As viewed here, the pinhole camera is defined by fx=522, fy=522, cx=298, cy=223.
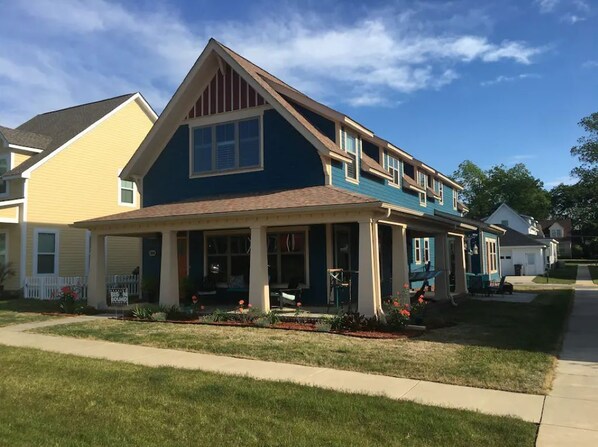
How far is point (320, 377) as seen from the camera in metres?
7.64

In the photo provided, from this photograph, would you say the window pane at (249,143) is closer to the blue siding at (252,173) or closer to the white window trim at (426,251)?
the blue siding at (252,173)

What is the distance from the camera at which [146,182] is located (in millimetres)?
19328

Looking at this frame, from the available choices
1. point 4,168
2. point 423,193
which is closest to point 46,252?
point 4,168

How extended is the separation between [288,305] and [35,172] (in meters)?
13.2

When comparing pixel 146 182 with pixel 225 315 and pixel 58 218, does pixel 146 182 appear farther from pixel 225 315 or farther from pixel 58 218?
pixel 225 315

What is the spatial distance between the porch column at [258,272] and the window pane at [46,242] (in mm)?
12821

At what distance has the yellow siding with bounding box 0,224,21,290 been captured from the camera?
70.0ft

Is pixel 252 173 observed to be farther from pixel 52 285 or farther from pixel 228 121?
pixel 52 285

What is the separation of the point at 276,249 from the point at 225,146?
12.9 feet

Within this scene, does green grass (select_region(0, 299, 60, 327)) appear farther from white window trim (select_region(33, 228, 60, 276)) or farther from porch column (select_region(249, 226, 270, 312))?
porch column (select_region(249, 226, 270, 312))

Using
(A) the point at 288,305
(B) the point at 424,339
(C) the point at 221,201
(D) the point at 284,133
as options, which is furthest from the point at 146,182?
(B) the point at 424,339

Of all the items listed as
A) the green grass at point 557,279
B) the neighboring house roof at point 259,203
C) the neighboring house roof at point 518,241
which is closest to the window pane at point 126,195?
the neighboring house roof at point 259,203

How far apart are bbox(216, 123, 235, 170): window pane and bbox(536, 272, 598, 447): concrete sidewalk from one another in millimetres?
11105

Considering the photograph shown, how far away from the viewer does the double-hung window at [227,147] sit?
16766mm
